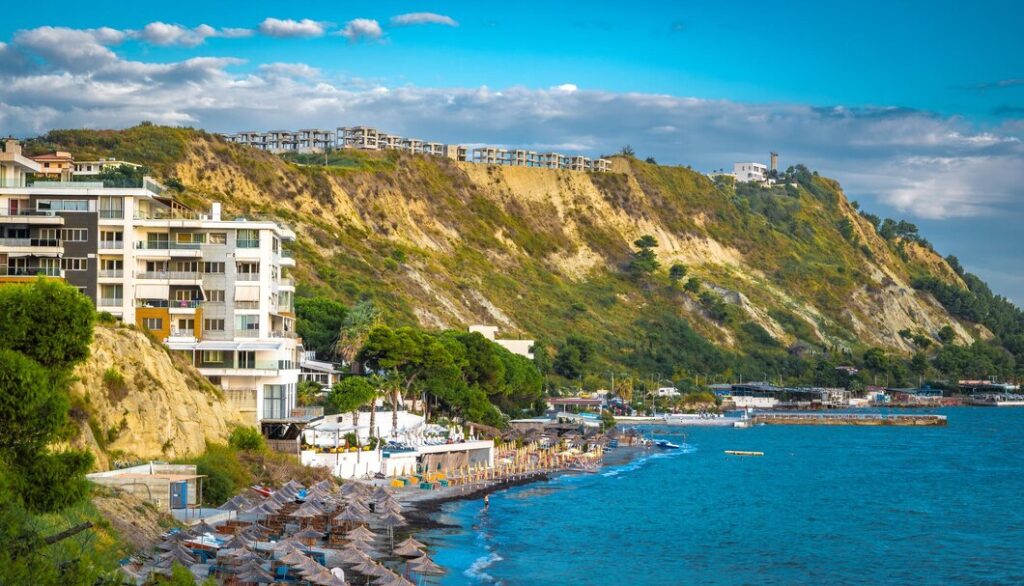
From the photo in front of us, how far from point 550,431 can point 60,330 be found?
76.8 metres

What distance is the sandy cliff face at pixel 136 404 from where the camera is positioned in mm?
52500

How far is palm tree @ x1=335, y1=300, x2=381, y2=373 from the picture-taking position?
91.1m

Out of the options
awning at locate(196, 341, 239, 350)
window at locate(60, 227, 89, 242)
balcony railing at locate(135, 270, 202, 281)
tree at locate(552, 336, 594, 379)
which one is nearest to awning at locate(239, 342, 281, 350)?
awning at locate(196, 341, 239, 350)

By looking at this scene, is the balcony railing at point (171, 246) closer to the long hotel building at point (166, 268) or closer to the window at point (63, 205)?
the long hotel building at point (166, 268)

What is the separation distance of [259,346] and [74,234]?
11598mm

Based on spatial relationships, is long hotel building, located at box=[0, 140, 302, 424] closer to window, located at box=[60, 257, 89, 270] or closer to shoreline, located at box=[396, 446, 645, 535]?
window, located at box=[60, 257, 89, 270]

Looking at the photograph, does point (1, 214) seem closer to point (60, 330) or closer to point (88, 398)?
point (88, 398)

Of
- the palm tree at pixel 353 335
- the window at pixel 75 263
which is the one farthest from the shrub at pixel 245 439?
the palm tree at pixel 353 335

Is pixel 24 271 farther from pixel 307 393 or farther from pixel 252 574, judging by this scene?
pixel 252 574

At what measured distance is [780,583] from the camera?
173ft

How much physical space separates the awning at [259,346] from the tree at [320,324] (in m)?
25.0

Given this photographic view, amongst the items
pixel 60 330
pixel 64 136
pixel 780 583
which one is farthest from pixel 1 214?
pixel 64 136

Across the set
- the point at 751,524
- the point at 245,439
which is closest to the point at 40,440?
the point at 245,439

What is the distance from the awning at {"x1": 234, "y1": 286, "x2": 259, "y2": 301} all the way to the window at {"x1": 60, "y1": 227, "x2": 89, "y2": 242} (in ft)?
27.3
